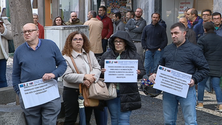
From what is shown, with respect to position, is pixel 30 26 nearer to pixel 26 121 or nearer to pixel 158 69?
pixel 26 121

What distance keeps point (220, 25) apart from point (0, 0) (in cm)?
1858

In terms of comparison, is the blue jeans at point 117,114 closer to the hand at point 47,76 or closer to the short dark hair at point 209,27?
the hand at point 47,76

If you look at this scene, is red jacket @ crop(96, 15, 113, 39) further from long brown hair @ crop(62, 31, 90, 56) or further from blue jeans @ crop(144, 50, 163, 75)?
long brown hair @ crop(62, 31, 90, 56)

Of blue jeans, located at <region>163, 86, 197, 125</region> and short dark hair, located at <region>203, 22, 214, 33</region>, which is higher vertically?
short dark hair, located at <region>203, 22, 214, 33</region>

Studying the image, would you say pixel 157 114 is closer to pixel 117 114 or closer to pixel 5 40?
pixel 117 114

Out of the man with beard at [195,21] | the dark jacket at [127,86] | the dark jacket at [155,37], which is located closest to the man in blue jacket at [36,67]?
the dark jacket at [127,86]

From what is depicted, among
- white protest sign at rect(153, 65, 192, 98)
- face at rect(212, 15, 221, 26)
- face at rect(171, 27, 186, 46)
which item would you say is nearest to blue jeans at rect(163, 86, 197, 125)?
white protest sign at rect(153, 65, 192, 98)

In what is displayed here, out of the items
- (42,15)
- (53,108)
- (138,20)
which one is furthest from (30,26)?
(42,15)

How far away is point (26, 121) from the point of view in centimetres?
484

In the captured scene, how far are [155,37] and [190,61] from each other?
17.8 feet

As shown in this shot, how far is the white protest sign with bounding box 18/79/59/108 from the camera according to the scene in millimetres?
4461

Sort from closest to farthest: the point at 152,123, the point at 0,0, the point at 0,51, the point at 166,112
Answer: the point at 166,112, the point at 152,123, the point at 0,51, the point at 0,0

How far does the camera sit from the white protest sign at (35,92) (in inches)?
176

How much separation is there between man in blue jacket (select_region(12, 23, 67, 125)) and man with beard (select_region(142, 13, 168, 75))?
19.5ft
